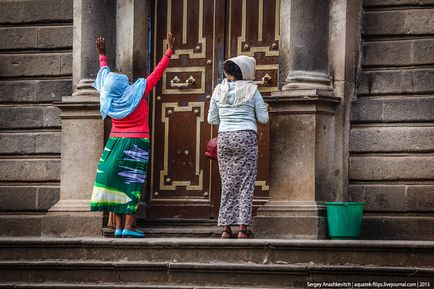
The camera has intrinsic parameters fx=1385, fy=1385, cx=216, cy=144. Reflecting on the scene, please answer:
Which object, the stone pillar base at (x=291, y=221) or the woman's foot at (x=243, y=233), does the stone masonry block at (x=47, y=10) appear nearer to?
the stone pillar base at (x=291, y=221)

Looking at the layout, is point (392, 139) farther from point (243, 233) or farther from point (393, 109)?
point (243, 233)

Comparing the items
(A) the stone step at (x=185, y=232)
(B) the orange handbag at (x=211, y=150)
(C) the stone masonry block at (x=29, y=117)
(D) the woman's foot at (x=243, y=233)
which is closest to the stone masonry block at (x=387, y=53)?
(B) the orange handbag at (x=211, y=150)

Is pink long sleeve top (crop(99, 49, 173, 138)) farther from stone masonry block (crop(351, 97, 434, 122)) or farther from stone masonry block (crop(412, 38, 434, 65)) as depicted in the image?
stone masonry block (crop(412, 38, 434, 65))

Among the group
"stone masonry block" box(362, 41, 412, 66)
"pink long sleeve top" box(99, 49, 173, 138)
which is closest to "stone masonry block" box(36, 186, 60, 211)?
"pink long sleeve top" box(99, 49, 173, 138)

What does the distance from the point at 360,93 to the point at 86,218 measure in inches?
127

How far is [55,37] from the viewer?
1603cm

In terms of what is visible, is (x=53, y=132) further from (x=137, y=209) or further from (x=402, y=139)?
(x=402, y=139)

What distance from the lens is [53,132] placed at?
1596 centimetres

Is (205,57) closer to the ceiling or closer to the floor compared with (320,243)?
closer to the ceiling

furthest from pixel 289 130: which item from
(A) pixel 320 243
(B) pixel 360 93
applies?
(A) pixel 320 243

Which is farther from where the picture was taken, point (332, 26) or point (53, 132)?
point (53, 132)

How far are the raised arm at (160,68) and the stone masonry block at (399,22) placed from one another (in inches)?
83.3

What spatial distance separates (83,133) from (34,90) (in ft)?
4.03

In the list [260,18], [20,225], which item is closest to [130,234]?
[20,225]
